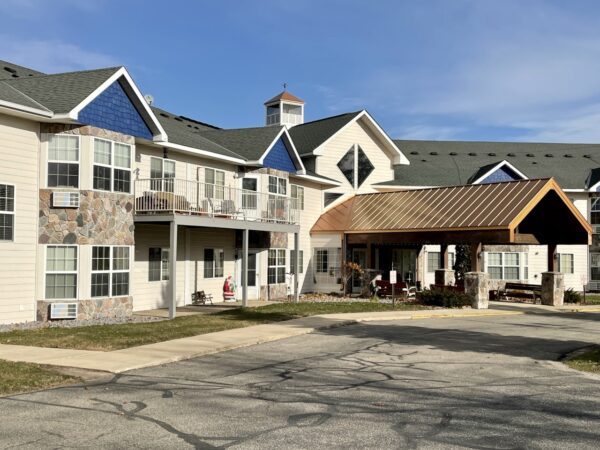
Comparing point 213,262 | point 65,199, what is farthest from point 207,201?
point 65,199

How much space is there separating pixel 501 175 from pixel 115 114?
26085 millimetres

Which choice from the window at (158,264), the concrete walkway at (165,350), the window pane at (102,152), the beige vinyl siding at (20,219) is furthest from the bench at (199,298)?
the beige vinyl siding at (20,219)

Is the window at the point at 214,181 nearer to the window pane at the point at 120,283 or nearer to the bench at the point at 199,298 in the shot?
the bench at the point at 199,298

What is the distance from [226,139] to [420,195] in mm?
10027

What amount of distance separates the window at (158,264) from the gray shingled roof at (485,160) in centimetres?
1696

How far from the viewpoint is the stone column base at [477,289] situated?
26453 millimetres

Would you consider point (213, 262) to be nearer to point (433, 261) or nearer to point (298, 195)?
point (298, 195)

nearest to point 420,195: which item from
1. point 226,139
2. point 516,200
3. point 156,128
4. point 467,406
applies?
point 516,200

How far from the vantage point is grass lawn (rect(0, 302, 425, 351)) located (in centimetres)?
1545

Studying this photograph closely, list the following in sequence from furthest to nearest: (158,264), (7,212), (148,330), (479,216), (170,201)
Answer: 1. (479,216)
2. (158,264)
3. (170,201)
4. (7,212)
5. (148,330)

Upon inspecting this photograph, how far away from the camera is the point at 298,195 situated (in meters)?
33.2

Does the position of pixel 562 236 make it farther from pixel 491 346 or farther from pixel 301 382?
pixel 301 382

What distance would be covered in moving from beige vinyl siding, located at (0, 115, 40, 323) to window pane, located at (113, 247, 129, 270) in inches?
106

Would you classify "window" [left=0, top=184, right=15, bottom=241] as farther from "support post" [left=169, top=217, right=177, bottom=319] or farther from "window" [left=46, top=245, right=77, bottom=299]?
"support post" [left=169, top=217, right=177, bottom=319]
